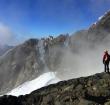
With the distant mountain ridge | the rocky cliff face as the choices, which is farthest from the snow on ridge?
the rocky cliff face

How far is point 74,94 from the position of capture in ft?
140

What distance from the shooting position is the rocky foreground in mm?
40625

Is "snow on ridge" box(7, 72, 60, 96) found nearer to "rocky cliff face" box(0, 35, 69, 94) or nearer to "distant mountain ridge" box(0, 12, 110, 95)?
"distant mountain ridge" box(0, 12, 110, 95)

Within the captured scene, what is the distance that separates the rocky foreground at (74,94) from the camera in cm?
4062

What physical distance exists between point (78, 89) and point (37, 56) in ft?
495

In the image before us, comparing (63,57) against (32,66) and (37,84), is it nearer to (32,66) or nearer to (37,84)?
(32,66)

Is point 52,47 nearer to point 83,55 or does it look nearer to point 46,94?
point 83,55

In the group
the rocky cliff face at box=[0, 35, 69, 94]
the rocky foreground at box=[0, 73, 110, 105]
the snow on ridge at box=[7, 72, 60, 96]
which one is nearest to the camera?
the rocky foreground at box=[0, 73, 110, 105]

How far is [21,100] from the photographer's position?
46688 mm

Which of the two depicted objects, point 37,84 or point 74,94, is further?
point 37,84

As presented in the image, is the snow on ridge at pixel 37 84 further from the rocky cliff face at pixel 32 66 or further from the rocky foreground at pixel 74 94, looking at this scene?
the rocky foreground at pixel 74 94

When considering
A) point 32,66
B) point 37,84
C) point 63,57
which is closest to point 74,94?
point 37,84

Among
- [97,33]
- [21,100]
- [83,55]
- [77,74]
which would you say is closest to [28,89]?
[77,74]

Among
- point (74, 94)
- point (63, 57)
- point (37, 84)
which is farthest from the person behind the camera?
point (63, 57)
